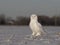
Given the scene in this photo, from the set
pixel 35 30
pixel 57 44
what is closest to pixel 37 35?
pixel 35 30

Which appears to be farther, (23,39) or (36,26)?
(36,26)

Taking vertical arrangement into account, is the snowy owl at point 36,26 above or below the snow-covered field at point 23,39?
above

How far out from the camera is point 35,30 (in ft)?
52.7

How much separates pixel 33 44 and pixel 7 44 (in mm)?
1060

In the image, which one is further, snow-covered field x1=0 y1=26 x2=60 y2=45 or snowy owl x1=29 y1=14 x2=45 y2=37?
snowy owl x1=29 y1=14 x2=45 y2=37

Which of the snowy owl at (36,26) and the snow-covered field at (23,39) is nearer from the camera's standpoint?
the snow-covered field at (23,39)

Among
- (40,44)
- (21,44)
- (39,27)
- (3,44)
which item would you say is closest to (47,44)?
(40,44)

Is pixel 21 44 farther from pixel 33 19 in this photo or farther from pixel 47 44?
pixel 33 19

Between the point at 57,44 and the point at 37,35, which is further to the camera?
the point at 37,35

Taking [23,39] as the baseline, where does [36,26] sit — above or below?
above

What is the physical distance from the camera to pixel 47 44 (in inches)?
470

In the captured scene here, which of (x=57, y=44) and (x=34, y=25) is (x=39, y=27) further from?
(x=57, y=44)

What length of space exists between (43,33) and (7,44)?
15.5 ft

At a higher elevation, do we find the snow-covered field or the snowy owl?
the snowy owl
